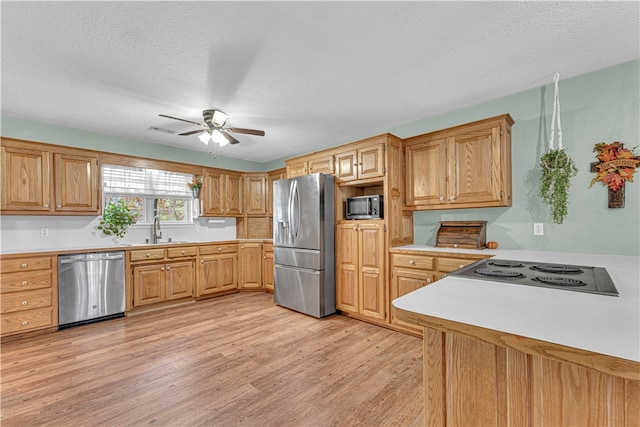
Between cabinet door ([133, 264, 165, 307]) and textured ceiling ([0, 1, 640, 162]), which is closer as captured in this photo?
textured ceiling ([0, 1, 640, 162])

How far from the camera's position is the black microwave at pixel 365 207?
3.44 meters

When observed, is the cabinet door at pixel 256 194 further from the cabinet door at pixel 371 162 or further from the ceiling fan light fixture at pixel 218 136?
the cabinet door at pixel 371 162

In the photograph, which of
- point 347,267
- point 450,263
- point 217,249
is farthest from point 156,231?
point 450,263

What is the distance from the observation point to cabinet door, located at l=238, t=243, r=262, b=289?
16.6ft

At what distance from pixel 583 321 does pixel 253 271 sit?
185 inches

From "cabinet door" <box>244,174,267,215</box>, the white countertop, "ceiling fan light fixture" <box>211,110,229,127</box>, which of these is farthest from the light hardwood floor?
"cabinet door" <box>244,174,267,215</box>

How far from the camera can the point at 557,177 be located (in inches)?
97.7

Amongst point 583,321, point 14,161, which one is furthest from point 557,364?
point 14,161

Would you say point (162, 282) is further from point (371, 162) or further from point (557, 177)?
point (557, 177)

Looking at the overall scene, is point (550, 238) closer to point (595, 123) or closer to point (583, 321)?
point (595, 123)

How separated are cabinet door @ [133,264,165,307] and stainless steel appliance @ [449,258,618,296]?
3953 mm

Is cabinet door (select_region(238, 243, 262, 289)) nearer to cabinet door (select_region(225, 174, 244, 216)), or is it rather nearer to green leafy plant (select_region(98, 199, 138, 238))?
cabinet door (select_region(225, 174, 244, 216))

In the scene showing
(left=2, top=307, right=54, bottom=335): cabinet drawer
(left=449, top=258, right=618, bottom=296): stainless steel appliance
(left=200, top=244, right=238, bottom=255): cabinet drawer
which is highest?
(left=449, top=258, right=618, bottom=296): stainless steel appliance

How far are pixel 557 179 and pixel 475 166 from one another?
669 mm
